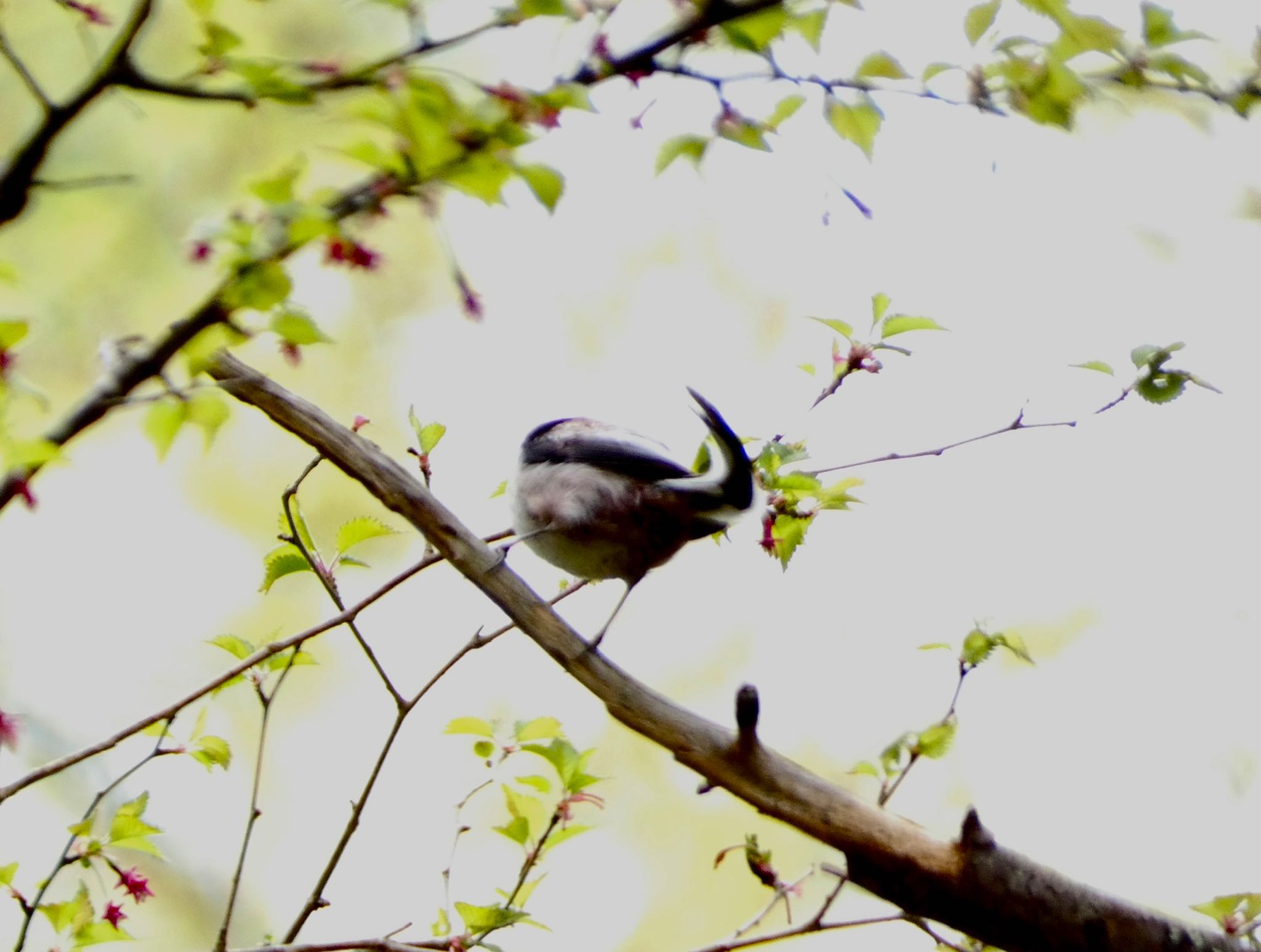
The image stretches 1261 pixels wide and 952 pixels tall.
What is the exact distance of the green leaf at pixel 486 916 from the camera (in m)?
1.36

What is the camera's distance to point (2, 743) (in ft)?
3.73

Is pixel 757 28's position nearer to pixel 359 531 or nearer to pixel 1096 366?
pixel 1096 366

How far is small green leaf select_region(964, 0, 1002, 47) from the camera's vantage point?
1262mm

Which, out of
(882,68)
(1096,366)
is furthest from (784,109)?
(1096,366)

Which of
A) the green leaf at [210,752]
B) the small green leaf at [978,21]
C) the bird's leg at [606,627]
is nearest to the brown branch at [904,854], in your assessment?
the bird's leg at [606,627]

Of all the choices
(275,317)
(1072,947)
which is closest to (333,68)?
(275,317)

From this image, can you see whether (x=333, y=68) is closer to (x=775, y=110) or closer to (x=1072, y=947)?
(x=775, y=110)

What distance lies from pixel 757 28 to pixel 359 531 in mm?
828

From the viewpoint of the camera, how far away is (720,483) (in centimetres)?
176

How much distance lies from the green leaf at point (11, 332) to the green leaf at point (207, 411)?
0.48ft

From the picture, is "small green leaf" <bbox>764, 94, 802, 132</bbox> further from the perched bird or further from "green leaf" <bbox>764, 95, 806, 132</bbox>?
the perched bird

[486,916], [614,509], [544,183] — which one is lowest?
[486,916]

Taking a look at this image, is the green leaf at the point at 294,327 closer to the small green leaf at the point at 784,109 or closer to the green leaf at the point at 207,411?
the green leaf at the point at 207,411

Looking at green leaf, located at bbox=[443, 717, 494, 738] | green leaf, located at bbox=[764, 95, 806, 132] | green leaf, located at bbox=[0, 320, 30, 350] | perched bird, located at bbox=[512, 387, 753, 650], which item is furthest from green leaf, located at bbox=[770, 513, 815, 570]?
green leaf, located at bbox=[0, 320, 30, 350]
